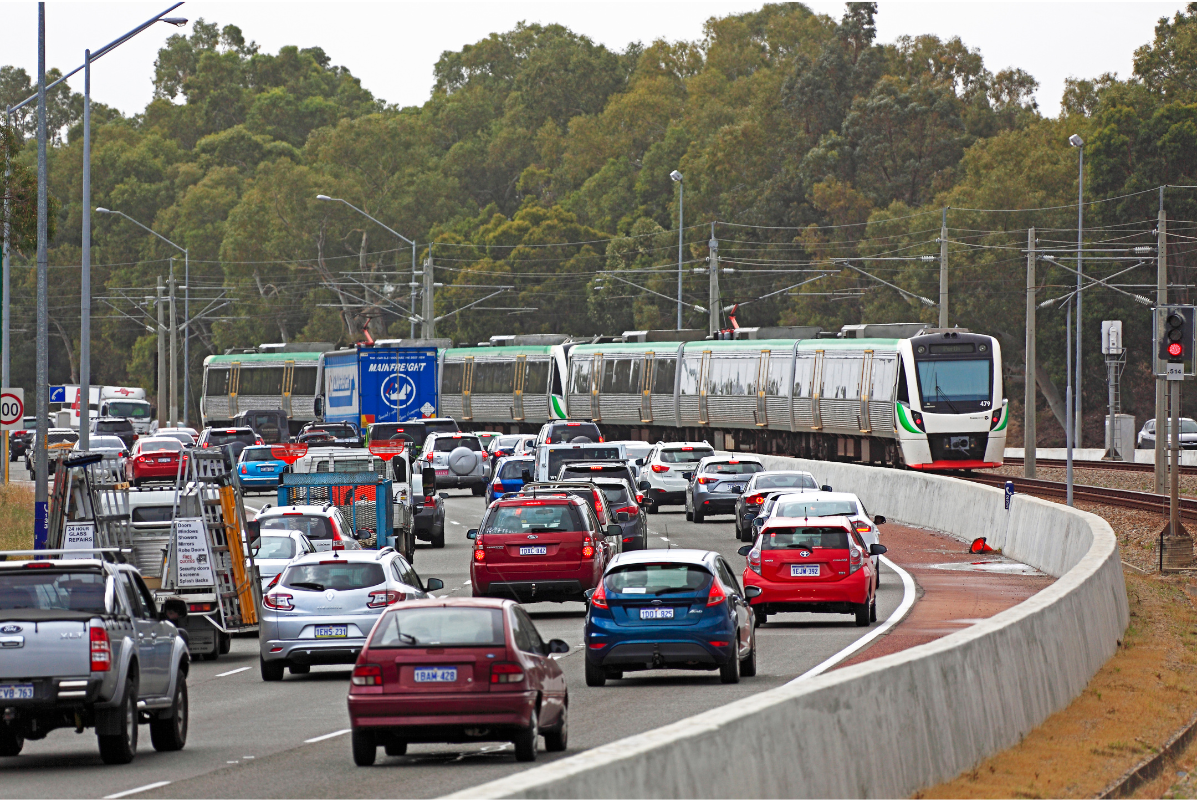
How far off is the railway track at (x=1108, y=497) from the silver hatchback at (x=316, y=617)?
1009 inches

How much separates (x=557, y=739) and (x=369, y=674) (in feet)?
5.24

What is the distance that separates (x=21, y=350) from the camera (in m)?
146

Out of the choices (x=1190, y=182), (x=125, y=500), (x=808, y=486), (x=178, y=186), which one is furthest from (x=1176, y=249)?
(x=178, y=186)

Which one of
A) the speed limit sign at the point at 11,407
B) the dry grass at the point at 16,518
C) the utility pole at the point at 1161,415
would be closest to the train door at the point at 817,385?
the utility pole at the point at 1161,415

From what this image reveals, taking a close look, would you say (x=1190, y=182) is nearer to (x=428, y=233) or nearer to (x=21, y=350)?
(x=428, y=233)

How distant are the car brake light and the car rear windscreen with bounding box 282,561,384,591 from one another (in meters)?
3.73

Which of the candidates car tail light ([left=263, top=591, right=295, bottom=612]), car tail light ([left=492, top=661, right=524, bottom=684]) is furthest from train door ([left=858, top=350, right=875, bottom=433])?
car tail light ([left=492, top=661, right=524, bottom=684])

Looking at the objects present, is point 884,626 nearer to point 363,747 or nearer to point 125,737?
point 363,747

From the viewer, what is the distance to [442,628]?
46.5ft

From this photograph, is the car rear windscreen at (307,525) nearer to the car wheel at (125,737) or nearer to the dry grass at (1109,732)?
the dry grass at (1109,732)

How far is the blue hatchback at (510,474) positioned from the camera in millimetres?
43562

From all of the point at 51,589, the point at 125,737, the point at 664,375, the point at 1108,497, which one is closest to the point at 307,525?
the point at 51,589

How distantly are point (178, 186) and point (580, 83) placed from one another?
103 ft

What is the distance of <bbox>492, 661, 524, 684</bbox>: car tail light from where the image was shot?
13.8 m
